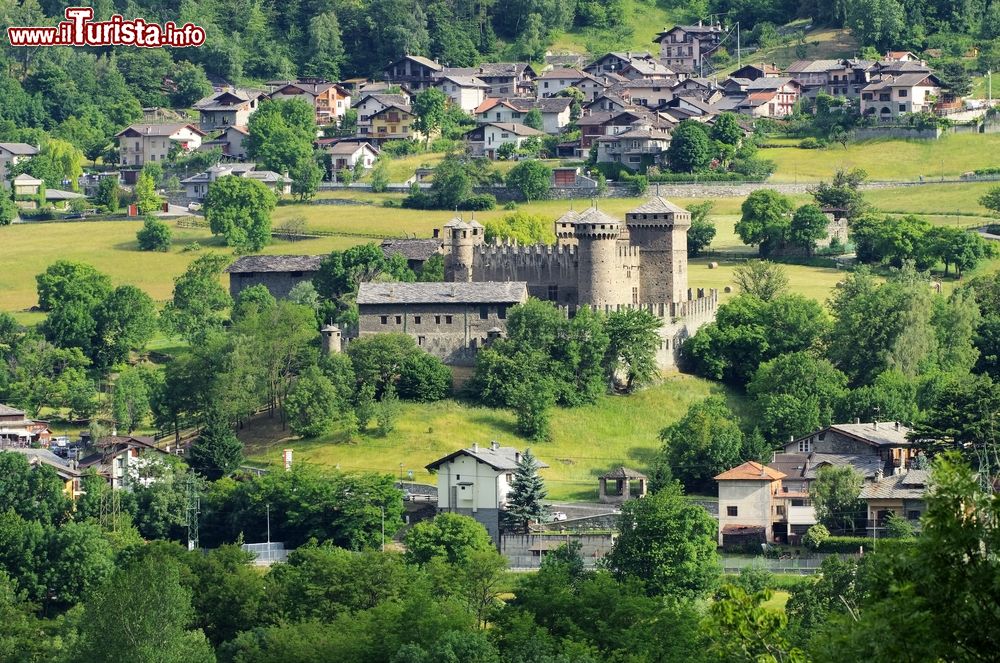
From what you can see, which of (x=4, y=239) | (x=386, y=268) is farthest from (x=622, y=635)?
(x=4, y=239)

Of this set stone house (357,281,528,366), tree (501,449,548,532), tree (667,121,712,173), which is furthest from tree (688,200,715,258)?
tree (501,449,548,532)

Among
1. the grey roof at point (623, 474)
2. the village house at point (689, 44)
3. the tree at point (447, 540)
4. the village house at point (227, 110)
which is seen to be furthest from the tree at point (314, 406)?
the village house at point (689, 44)

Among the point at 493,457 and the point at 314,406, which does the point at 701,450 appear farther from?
the point at 314,406

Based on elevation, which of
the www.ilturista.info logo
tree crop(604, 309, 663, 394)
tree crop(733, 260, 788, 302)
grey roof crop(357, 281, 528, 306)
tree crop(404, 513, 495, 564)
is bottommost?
tree crop(404, 513, 495, 564)

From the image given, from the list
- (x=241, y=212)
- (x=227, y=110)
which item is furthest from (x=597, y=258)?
(x=227, y=110)

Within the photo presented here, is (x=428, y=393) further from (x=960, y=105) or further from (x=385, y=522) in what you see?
(x=960, y=105)

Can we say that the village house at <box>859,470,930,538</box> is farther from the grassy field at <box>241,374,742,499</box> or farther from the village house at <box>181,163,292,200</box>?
the village house at <box>181,163,292,200</box>
